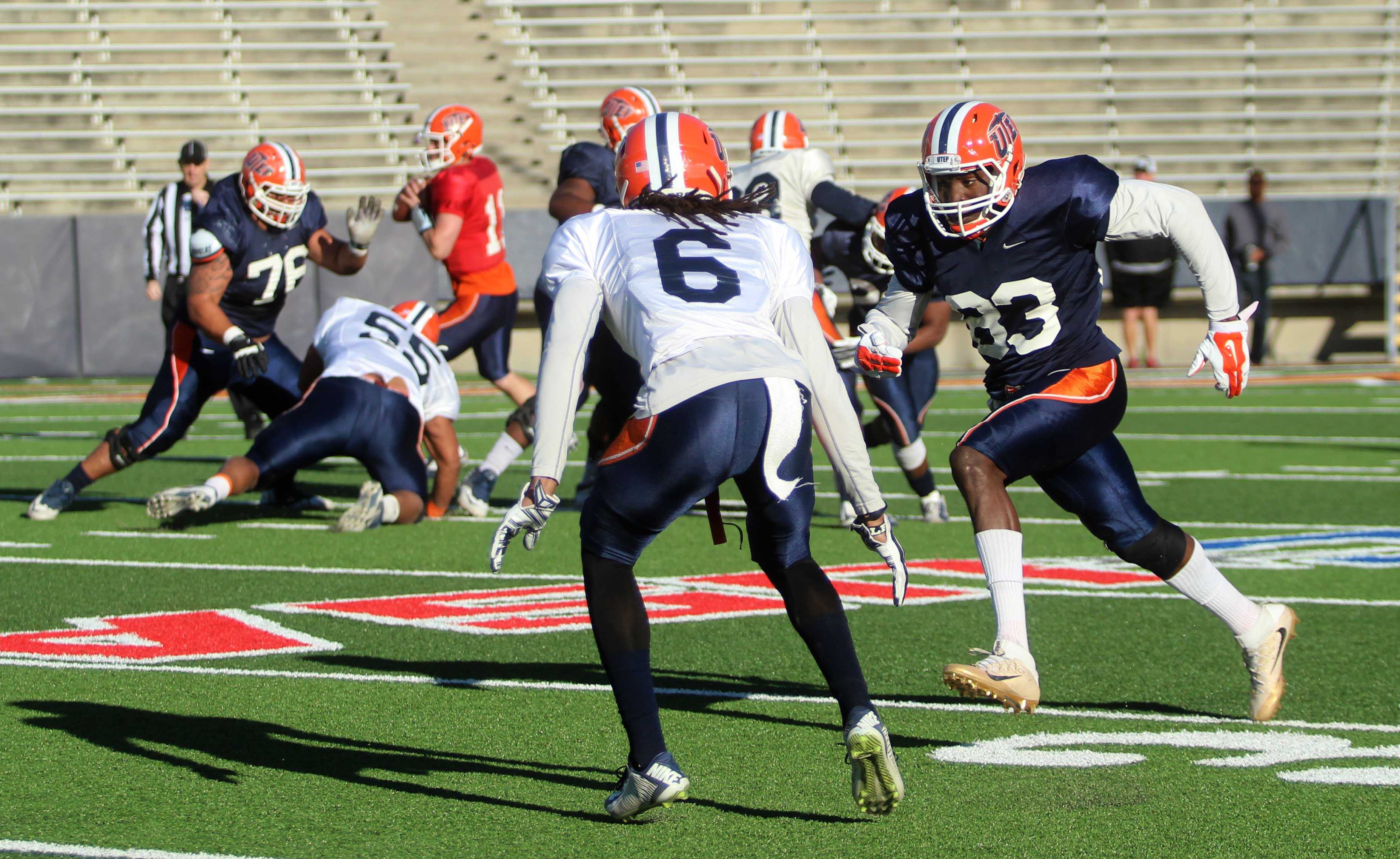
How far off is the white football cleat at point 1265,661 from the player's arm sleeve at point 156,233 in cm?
894

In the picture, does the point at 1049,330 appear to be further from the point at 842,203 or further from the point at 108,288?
the point at 108,288

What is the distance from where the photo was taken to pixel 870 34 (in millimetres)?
22125

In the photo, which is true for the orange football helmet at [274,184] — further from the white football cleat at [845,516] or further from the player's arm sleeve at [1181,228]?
the player's arm sleeve at [1181,228]

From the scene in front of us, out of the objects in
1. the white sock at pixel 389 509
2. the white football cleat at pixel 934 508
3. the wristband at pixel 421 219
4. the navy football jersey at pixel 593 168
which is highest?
the navy football jersey at pixel 593 168

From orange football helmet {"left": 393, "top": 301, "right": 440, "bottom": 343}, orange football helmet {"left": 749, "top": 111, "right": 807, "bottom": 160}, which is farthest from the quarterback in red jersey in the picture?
orange football helmet {"left": 749, "top": 111, "right": 807, "bottom": 160}

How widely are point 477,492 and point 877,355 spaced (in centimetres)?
453

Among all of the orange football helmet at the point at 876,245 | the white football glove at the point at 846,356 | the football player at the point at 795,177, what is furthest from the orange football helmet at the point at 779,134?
Answer: the white football glove at the point at 846,356

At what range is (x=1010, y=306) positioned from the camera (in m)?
4.48

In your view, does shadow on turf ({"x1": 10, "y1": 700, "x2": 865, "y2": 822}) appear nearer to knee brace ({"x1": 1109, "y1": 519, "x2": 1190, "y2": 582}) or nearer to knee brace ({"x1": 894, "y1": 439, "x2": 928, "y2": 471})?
knee brace ({"x1": 1109, "y1": 519, "x2": 1190, "y2": 582})

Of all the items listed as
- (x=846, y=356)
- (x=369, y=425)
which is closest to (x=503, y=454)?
(x=369, y=425)

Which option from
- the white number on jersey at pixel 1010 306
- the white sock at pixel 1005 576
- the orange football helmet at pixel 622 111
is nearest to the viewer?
the white sock at pixel 1005 576

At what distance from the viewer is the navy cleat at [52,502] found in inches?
326

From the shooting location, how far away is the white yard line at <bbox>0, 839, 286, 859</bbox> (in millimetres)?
3221

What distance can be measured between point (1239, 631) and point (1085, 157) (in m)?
1.32
